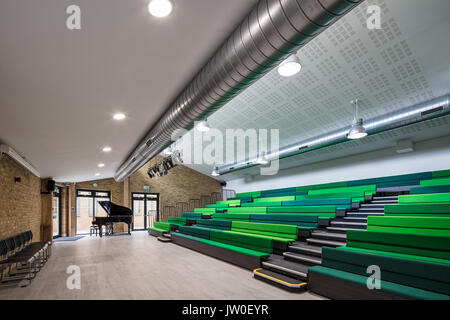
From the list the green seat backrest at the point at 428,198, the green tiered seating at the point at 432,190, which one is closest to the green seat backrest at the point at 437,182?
the green tiered seating at the point at 432,190

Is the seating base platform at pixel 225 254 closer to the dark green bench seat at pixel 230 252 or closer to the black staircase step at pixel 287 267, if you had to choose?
the dark green bench seat at pixel 230 252

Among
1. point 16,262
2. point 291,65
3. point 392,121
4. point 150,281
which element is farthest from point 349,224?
point 16,262

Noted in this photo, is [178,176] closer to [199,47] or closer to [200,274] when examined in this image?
[200,274]

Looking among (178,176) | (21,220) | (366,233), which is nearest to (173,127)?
(366,233)

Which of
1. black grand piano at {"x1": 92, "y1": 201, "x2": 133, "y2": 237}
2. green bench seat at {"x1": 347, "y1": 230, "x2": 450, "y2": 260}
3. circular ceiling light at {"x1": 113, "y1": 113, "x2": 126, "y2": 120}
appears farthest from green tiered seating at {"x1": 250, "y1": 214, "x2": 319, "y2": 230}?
black grand piano at {"x1": 92, "y1": 201, "x2": 133, "y2": 237}

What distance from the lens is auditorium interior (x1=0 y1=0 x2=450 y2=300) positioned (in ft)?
7.02

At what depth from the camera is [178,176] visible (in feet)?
49.7

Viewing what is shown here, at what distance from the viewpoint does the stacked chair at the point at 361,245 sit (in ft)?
9.18

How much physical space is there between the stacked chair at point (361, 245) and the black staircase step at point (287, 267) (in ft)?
0.08

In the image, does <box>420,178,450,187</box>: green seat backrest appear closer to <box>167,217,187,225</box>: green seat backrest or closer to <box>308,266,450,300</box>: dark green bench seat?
<box>308,266,450,300</box>: dark green bench seat

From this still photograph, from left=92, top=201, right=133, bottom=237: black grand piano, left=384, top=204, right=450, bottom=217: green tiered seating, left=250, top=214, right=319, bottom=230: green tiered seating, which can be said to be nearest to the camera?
left=384, top=204, right=450, bottom=217: green tiered seating

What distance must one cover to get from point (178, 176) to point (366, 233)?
40.7ft

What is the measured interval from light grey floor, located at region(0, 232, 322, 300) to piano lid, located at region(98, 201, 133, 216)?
489 cm

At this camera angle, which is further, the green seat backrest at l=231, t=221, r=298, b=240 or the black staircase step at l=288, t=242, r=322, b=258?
the green seat backrest at l=231, t=221, r=298, b=240
